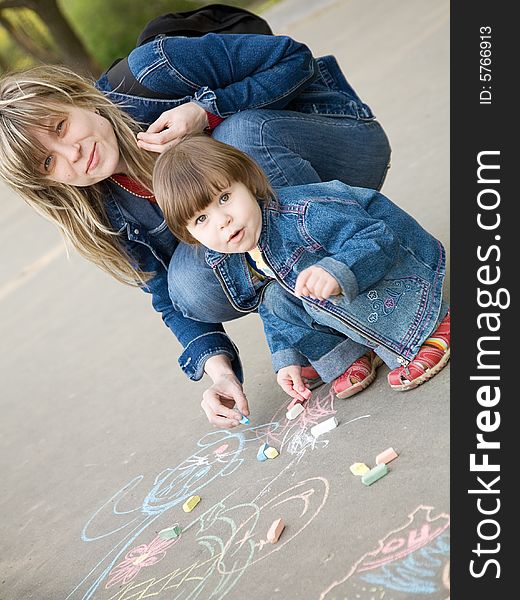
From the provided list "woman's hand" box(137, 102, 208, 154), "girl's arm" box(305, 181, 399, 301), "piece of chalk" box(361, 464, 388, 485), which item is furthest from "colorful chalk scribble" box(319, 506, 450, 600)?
"woman's hand" box(137, 102, 208, 154)

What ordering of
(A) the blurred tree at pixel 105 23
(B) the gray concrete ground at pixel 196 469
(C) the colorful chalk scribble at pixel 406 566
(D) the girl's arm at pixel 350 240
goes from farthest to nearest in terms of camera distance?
(A) the blurred tree at pixel 105 23, (D) the girl's arm at pixel 350 240, (B) the gray concrete ground at pixel 196 469, (C) the colorful chalk scribble at pixel 406 566

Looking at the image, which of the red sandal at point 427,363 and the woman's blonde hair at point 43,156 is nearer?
the red sandal at point 427,363

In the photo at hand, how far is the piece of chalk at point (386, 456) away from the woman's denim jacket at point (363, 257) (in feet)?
0.95

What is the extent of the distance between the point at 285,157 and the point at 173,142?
31 cm

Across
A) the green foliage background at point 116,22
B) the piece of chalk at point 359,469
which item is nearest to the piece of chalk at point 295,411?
the piece of chalk at point 359,469

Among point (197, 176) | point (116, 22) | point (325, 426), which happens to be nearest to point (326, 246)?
point (197, 176)

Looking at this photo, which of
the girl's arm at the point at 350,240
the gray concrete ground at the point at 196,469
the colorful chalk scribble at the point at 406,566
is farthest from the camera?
the girl's arm at the point at 350,240

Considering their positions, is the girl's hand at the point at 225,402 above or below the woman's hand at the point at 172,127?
below

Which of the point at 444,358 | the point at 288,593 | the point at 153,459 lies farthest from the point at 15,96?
the point at 288,593

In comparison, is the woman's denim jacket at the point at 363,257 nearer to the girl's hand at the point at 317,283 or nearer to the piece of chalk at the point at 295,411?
the girl's hand at the point at 317,283

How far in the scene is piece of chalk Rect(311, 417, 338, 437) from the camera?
2258mm

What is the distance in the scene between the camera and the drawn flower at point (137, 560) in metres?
2.11

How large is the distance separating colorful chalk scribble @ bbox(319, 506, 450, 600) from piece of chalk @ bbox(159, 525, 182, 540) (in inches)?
22.3

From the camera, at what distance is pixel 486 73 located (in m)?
2.39
